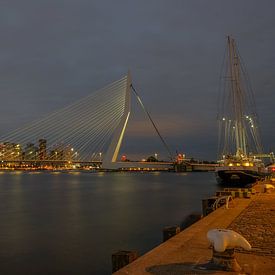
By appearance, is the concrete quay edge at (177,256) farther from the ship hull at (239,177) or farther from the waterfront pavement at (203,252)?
the ship hull at (239,177)

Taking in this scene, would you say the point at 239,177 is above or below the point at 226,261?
below

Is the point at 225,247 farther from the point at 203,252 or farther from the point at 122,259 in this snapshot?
the point at 122,259

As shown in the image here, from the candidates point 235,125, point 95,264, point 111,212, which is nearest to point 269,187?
point 111,212

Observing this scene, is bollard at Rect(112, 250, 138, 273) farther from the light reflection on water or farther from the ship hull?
the ship hull

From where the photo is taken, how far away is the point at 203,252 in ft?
23.5

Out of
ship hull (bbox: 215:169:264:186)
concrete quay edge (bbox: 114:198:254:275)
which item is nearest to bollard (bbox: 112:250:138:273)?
concrete quay edge (bbox: 114:198:254:275)

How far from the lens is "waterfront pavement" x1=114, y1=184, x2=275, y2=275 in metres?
6.05

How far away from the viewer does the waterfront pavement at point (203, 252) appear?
19.8 feet

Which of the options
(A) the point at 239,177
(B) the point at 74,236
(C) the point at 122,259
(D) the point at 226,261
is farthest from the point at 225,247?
(A) the point at 239,177

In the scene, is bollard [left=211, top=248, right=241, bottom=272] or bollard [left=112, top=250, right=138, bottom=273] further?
bollard [left=112, top=250, right=138, bottom=273]

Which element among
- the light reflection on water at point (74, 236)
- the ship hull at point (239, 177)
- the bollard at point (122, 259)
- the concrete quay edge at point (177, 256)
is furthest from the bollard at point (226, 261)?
the ship hull at point (239, 177)

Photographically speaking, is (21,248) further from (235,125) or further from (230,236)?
(235,125)

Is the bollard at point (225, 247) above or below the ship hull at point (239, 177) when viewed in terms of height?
above

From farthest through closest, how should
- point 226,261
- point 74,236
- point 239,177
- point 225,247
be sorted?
point 239,177, point 74,236, point 226,261, point 225,247
